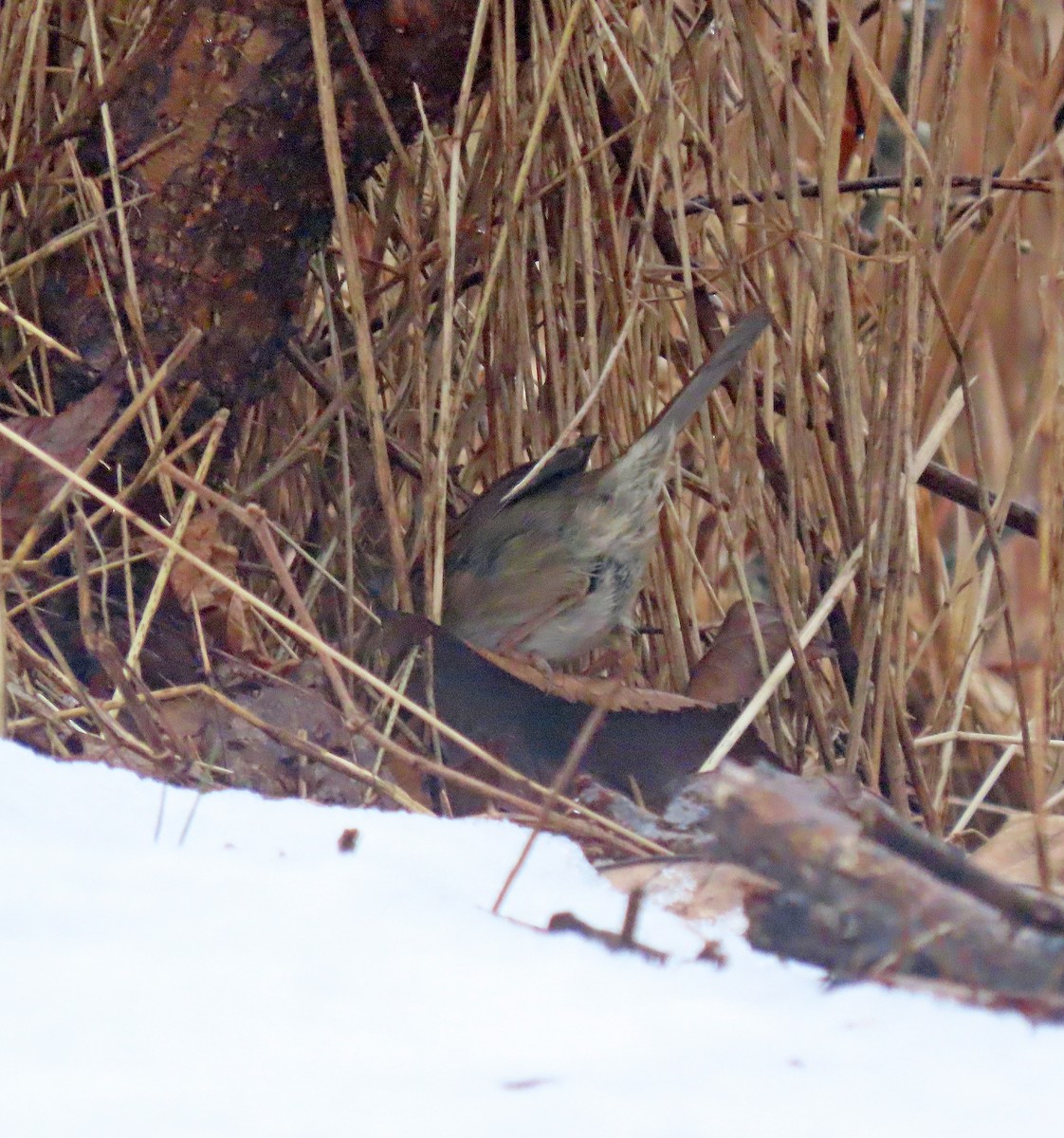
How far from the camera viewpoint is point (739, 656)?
4.68ft

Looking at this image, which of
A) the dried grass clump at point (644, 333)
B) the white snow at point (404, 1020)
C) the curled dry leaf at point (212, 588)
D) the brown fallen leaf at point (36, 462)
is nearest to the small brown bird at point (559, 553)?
the dried grass clump at point (644, 333)

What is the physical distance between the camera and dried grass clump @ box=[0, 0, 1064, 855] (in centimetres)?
129

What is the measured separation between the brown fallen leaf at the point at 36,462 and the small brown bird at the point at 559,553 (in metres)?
0.52

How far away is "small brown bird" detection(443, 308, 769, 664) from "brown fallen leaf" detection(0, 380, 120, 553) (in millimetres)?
518

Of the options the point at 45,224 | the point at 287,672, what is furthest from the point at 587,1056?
the point at 45,224

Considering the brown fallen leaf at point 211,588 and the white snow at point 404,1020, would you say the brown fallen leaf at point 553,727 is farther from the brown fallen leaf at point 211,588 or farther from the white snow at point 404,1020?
the white snow at point 404,1020

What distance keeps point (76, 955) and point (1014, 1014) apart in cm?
45

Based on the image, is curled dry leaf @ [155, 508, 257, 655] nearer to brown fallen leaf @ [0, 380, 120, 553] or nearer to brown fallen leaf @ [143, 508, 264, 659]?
brown fallen leaf @ [143, 508, 264, 659]

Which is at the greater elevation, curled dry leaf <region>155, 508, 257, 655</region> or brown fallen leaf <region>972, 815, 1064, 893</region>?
curled dry leaf <region>155, 508, 257, 655</region>

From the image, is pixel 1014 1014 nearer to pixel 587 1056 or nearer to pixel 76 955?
pixel 587 1056

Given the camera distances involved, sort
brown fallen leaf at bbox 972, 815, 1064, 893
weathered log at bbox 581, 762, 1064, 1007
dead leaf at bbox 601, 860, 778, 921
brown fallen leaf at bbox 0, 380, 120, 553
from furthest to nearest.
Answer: brown fallen leaf at bbox 0, 380, 120, 553, brown fallen leaf at bbox 972, 815, 1064, 893, dead leaf at bbox 601, 860, 778, 921, weathered log at bbox 581, 762, 1064, 1007

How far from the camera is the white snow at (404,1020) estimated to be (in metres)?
0.54

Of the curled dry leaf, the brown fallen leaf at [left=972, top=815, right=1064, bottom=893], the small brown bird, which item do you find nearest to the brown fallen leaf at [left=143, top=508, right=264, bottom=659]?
the curled dry leaf

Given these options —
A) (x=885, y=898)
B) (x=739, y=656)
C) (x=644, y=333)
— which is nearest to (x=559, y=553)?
(x=644, y=333)
